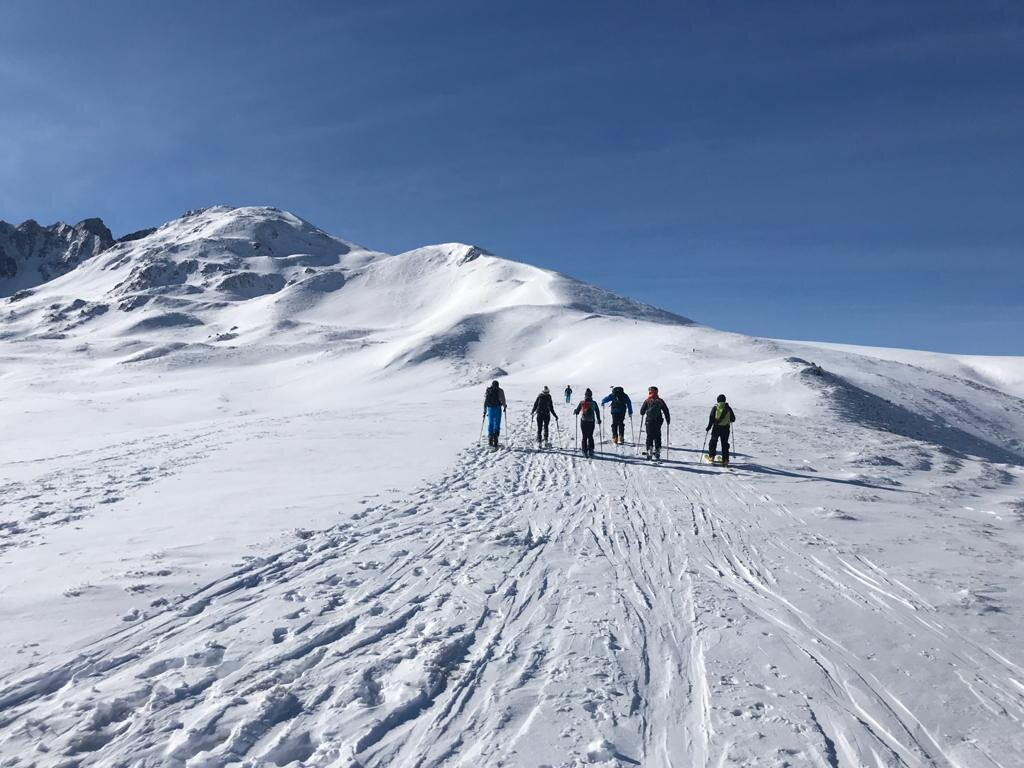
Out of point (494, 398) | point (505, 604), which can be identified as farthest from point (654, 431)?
point (505, 604)

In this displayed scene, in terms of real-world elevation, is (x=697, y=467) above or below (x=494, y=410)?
below

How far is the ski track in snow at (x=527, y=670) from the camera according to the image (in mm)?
4281

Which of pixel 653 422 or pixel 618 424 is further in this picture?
pixel 618 424

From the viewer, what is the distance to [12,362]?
8994 cm

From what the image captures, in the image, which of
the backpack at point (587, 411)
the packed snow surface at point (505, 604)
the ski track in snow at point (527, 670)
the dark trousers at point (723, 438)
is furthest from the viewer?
the backpack at point (587, 411)

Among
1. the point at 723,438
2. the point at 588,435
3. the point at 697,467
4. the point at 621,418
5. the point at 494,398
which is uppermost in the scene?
the point at 494,398

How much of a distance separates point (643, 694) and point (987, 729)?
2489mm

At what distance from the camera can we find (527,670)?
17.3ft

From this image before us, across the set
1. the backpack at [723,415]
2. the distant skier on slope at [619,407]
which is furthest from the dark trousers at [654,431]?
the distant skier on slope at [619,407]

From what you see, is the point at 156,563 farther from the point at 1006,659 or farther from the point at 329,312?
the point at 329,312

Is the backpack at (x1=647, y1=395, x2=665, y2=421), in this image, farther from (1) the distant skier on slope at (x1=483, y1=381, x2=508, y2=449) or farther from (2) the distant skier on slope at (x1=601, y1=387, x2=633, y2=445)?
(1) the distant skier on slope at (x1=483, y1=381, x2=508, y2=449)

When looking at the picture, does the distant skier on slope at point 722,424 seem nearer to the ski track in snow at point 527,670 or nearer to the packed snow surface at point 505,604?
the packed snow surface at point 505,604

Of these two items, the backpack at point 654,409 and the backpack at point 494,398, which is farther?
the backpack at point 494,398

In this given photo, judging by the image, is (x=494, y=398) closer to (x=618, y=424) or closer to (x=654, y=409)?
(x=618, y=424)
